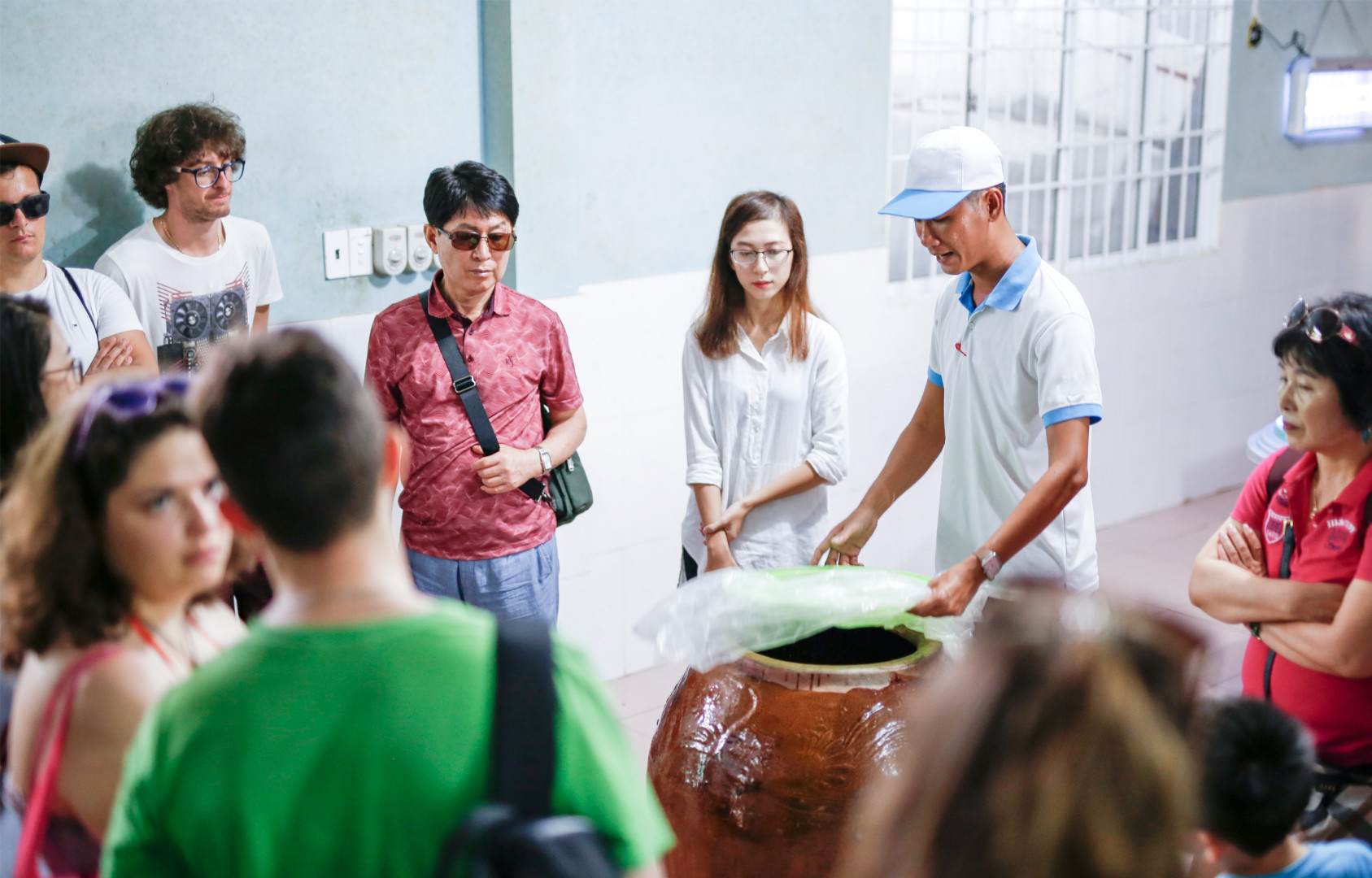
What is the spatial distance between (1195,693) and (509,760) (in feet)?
1.73

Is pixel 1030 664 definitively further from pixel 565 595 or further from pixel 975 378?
pixel 565 595

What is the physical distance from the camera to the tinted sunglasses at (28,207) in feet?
9.23

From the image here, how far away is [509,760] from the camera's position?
1017 mm

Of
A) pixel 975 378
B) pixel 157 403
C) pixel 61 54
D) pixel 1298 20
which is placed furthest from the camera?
pixel 1298 20

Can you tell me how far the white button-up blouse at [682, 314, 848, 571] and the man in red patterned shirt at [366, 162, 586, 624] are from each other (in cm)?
40

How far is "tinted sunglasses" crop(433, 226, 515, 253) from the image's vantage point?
9.71 feet

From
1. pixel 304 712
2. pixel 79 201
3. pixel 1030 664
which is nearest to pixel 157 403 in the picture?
pixel 304 712

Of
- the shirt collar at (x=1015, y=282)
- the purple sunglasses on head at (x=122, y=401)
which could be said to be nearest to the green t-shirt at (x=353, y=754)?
the purple sunglasses on head at (x=122, y=401)

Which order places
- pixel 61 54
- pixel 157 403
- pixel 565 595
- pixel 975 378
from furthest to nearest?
pixel 565 595
pixel 61 54
pixel 975 378
pixel 157 403

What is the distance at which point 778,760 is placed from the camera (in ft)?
6.11

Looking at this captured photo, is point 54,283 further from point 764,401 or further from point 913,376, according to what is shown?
point 913,376

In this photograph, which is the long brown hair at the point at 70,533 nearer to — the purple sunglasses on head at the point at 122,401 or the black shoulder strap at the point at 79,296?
the purple sunglasses on head at the point at 122,401

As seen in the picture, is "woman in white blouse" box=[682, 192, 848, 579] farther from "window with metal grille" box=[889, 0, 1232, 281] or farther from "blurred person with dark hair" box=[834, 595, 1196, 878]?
"blurred person with dark hair" box=[834, 595, 1196, 878]

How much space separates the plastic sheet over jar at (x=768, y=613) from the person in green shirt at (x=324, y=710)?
2.98 ft
